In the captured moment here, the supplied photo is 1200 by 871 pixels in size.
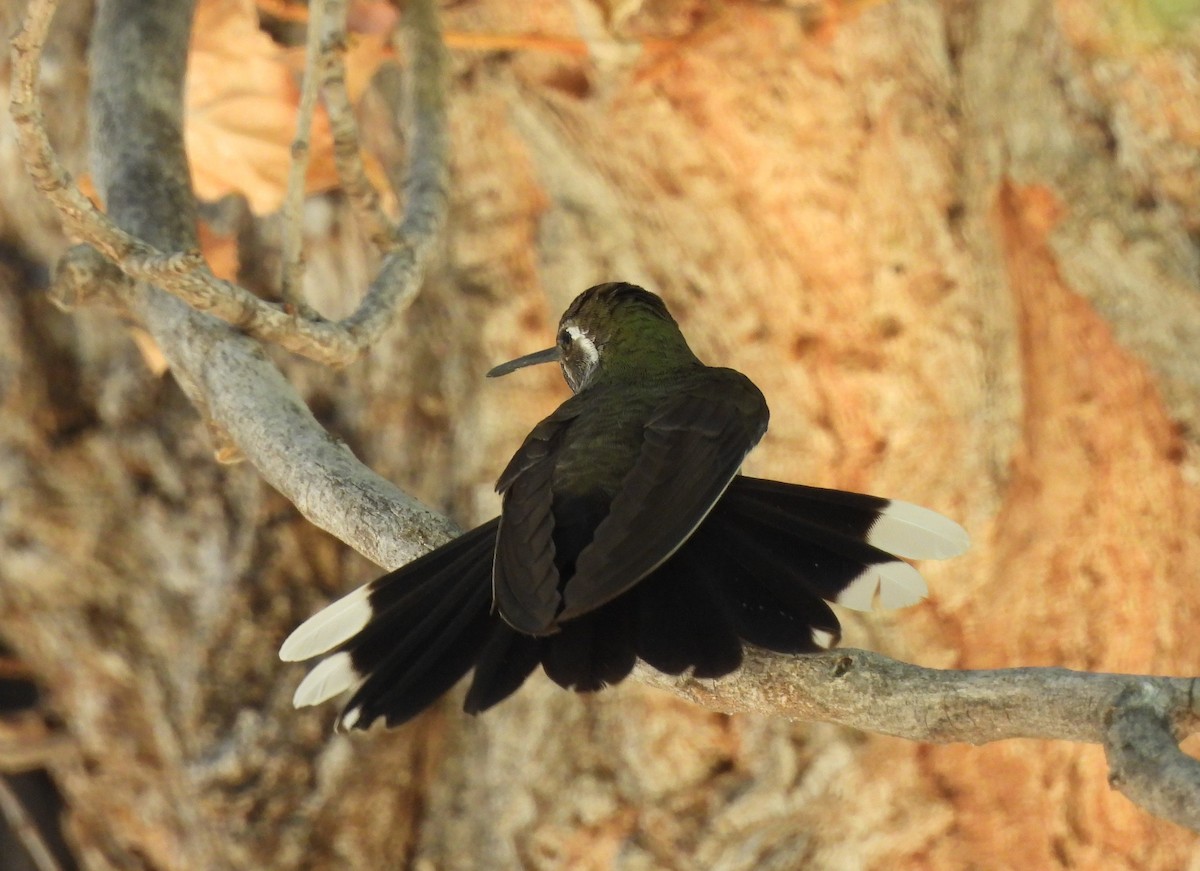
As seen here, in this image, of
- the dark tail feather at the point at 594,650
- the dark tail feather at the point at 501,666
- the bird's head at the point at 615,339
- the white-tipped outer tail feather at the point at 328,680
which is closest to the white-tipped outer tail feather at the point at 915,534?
the dark tail feather at the point at 594,650

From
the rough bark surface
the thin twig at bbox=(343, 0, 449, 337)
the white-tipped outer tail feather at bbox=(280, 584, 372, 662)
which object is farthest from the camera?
the rough bark surface

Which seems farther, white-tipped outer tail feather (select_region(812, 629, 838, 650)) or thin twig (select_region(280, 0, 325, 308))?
thin twig (select_region(280, 0, 325, 308))

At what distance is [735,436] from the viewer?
1.86 m

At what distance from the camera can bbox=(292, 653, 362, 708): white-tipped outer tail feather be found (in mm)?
1767

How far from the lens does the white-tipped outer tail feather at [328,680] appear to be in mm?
1767

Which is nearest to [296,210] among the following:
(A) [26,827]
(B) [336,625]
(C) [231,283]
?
(C) [231,283]

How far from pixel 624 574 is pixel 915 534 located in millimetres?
464

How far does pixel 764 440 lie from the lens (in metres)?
2.77

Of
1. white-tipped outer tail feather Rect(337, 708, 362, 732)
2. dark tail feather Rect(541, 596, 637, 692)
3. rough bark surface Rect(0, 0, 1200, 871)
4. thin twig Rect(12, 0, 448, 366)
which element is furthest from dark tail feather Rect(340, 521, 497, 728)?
rough bark surface Rect(0, 0, 1200, 871)

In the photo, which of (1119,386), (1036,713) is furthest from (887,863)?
(1036,713)

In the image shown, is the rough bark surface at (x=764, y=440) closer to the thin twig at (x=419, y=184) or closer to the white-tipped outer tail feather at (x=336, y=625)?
the thin twig at (x=419, y=184)

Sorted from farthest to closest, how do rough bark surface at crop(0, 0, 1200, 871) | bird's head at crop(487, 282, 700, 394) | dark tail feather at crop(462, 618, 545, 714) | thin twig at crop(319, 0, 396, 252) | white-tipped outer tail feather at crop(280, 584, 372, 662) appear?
rough bark surface at crop(0, 0, 1200, 871) → bird's head at crop(487, 282, 700, 394) → thin twig at crop(319, 0, 396, 252) → white-tipped outer tail feather at crop(280, 584, 372, 662) → dark tail feather at crop(462, 618, 545, 714)

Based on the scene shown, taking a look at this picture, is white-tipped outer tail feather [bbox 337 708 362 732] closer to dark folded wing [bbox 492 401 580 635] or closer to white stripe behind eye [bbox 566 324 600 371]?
dark folded wing [bbox 492 401 580 635]

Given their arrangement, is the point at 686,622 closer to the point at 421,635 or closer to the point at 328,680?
the point at 421,635
